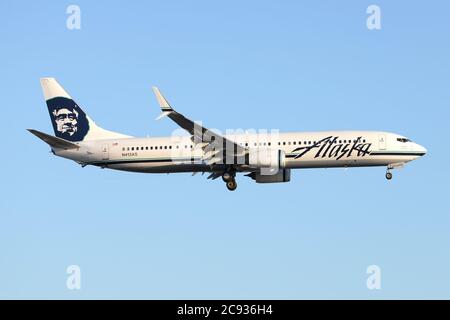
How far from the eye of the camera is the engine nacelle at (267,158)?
205ft

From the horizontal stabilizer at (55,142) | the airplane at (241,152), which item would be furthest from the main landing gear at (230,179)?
the horizontal stabilizer at (55,142)

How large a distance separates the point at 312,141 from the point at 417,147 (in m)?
8.02

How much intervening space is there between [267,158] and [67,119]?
1790 centimetres

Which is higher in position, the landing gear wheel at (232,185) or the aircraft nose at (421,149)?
the aircraft nose at (421,149)

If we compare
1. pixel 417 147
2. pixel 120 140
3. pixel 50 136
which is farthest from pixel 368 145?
pixel 50 136

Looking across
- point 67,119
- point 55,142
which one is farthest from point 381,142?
point 67,119

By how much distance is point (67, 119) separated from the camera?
7050 centimetres

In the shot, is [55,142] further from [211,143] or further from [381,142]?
[381,142]

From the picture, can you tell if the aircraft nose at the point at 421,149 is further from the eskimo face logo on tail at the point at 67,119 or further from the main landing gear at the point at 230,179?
the eskimo face logo on tail at the point at 67,119

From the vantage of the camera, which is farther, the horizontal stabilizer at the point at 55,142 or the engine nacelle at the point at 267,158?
the horizontal stabilizer at the point at 55,142

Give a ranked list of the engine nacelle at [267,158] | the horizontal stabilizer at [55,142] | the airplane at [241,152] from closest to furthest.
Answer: the engine nacelle at [267,158] < the airplane at [241,152] < the horizontal stabilizer at [55,142]

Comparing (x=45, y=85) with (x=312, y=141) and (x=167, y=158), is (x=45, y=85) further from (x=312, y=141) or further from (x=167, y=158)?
(x=312, y=141)

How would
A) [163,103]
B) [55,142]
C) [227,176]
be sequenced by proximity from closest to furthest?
[163,103] < [227,176] < [55,142]

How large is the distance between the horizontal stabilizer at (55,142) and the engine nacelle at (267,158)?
14.1 meters
